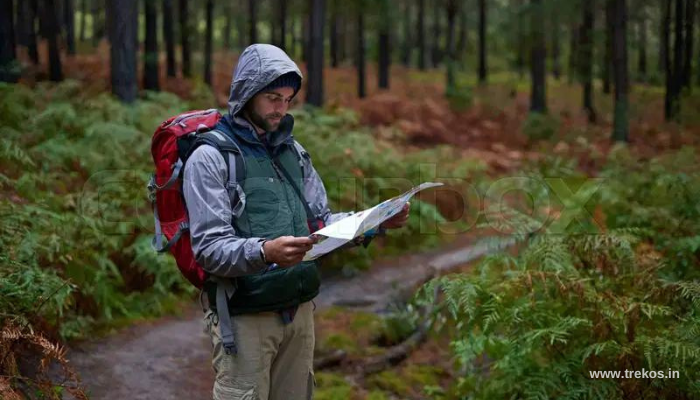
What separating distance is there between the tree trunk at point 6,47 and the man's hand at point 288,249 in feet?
38.4

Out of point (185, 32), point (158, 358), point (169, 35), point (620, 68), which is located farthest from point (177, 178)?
point (185, 32)

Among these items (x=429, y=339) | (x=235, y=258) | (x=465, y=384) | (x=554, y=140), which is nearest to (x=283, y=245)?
(x=235, y=258)

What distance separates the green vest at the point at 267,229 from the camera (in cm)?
329

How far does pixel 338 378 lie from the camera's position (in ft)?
21.5

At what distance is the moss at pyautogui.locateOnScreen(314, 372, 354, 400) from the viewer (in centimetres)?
613

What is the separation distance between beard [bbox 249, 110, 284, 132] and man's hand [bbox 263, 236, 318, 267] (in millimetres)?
731

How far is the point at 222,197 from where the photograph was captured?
314cm

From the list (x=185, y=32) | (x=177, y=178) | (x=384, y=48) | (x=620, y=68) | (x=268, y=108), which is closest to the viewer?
(x=177, y=178)

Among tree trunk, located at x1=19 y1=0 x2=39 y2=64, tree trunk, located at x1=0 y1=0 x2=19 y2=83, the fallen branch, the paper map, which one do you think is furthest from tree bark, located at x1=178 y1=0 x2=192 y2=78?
the paper map

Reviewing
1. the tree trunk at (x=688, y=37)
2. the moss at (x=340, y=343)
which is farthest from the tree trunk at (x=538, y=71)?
the moss at (x=340, y=343)

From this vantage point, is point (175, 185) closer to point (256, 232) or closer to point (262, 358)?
point (256, 232)

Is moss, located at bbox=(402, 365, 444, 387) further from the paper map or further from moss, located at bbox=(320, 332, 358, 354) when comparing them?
the paper map

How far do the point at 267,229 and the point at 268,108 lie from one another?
610 mm

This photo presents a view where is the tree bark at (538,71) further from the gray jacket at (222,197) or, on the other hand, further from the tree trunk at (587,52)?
the gray jacket at (222,197)
